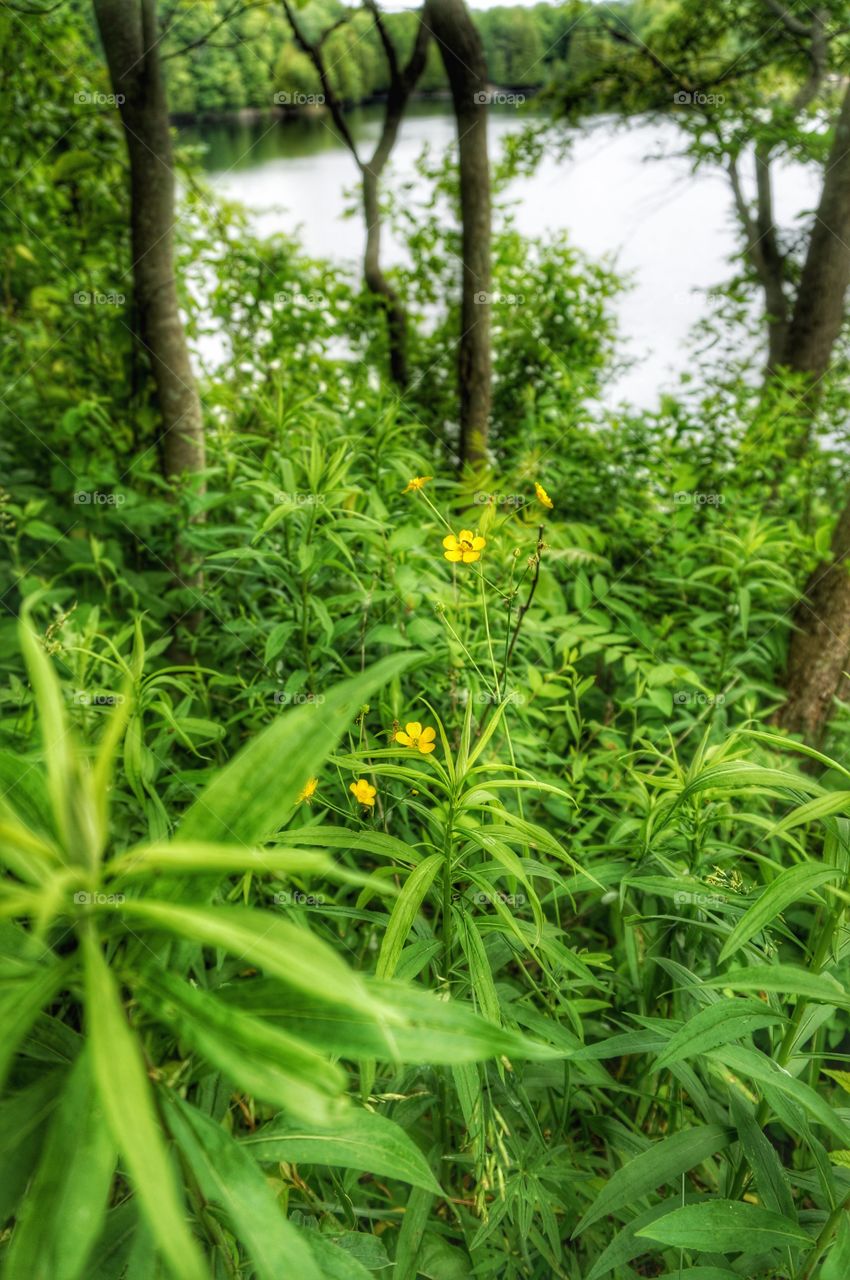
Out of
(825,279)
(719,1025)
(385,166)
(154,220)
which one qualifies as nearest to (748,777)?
(719,1025)

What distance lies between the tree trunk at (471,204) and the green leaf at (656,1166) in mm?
2002

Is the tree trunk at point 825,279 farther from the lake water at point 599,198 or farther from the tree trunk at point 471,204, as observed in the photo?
the tree trunk at point 471,204

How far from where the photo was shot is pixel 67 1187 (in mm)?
461

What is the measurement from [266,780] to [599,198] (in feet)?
16.8

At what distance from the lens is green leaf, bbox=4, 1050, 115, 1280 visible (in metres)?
0.45

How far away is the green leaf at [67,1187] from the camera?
447 mm

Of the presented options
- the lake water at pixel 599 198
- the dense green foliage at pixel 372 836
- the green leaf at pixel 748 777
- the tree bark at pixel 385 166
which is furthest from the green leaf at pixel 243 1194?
the lake water at pixel 599 198

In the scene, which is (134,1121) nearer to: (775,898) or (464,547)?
(775,898)

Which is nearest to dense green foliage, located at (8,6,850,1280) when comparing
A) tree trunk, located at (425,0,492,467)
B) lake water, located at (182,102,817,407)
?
tree trunk, located at (425,0,492,467)

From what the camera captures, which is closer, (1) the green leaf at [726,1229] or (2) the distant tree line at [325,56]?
(1) the green leaf at [726,1229]

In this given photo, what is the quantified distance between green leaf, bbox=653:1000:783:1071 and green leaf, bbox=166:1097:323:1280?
1.26 ft

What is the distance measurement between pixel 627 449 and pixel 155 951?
7.52 feet

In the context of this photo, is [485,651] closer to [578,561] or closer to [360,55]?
[578,561]

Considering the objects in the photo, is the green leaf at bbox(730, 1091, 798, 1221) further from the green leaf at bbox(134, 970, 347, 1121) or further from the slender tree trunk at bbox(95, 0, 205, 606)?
the slender tree trunk at bbox(95, 0, 205, 606)
